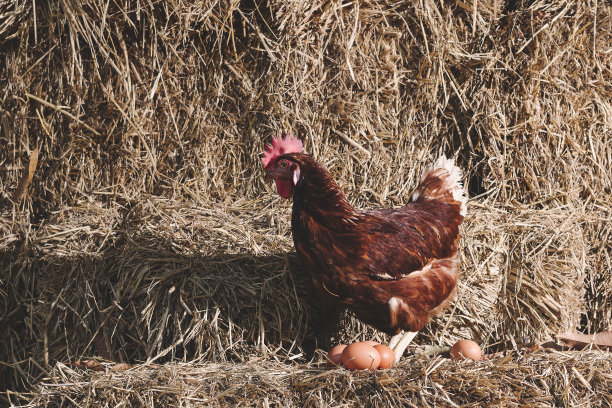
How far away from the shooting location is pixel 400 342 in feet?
11.0

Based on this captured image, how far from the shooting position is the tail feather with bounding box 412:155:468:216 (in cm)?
375

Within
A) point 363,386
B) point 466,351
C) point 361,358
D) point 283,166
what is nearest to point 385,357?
point 361,358

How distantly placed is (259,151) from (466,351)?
64.8 inches

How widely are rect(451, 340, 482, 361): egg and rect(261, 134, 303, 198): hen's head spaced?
3.58 ft

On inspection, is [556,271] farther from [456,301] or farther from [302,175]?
[302,175]

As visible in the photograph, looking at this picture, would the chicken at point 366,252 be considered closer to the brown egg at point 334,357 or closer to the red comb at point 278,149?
the red comb at point 278,149

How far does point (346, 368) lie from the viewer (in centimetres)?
288

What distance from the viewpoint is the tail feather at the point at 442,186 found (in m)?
3.75

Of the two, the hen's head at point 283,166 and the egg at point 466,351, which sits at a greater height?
the hen's head at point 283,166

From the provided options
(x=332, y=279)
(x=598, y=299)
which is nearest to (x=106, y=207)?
(x=332, y=279)

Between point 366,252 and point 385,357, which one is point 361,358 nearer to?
point 385,357

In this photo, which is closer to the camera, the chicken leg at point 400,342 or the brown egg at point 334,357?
the brown egg at point 334,357

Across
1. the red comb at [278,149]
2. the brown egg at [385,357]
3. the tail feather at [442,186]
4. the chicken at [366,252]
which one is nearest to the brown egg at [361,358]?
the brown egg at [385,357]

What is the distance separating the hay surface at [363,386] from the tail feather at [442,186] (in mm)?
1124
